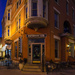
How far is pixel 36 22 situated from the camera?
1152 centimetres

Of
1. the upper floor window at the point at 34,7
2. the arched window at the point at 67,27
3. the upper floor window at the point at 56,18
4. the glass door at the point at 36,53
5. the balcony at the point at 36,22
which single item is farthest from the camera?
the arched window at the point at 67,27

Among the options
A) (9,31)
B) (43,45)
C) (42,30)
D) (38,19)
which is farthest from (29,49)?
(9,31)

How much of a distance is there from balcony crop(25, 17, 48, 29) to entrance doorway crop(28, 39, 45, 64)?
2007 mm

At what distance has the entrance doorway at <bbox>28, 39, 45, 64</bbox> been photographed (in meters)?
12.4

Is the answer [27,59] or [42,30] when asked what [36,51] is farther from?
[42,30]

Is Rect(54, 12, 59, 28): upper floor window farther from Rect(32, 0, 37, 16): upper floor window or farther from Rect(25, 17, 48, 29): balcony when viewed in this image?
Rect(32, 0, 37, 16): upper floor window

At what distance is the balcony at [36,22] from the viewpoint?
11.5 m

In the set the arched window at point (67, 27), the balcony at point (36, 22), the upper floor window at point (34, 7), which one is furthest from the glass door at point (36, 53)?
the arched window at point (67, 27)

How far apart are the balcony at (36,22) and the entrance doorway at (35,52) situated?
2007mm

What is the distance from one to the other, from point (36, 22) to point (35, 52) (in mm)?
3541

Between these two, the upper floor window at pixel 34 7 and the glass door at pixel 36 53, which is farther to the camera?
the glass door at pixel 36 53

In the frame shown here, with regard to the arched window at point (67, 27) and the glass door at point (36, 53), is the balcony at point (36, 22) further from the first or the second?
the arched window at point (67, 27)

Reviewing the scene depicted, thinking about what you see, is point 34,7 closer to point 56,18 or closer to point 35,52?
point 56,18

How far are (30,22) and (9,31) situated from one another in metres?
10.2
